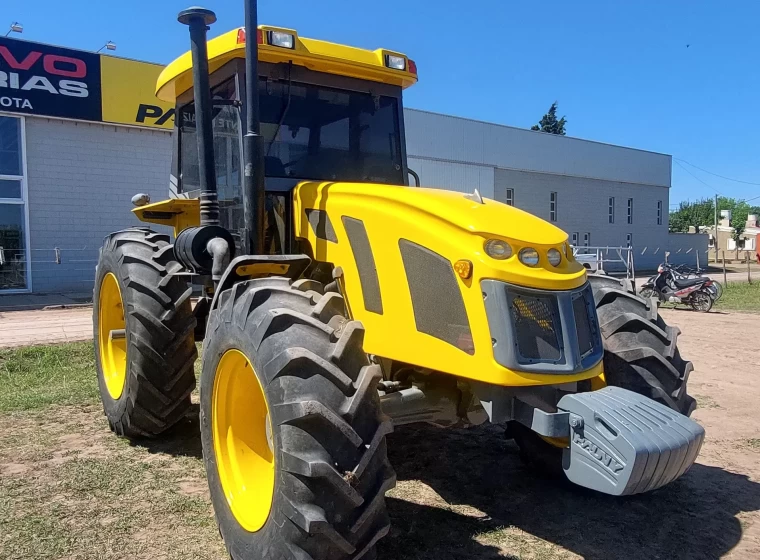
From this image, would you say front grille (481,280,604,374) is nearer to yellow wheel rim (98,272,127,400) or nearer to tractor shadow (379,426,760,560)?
tractor shadow (379,426,760,560)

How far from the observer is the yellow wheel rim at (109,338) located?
565cm

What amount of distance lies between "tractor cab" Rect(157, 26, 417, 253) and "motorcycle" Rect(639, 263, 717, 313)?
1307 centimetres

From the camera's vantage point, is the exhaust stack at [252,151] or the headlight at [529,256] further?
the exhaust stack at [252,151]

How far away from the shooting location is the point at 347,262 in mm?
3775

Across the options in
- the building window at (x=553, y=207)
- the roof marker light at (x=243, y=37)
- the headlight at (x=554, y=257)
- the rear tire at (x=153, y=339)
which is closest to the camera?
the headlight at (x=554, y=257)

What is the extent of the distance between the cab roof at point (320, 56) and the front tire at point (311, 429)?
1.65 metres

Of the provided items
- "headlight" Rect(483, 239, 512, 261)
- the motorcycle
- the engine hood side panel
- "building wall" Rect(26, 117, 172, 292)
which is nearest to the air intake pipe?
the engine hood side panel

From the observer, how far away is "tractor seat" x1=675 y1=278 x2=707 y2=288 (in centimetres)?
1591

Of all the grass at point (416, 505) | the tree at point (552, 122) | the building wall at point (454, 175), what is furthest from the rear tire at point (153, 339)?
the tree at point (552, 122)

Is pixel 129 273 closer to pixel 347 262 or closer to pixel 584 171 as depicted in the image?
pixel 347 262

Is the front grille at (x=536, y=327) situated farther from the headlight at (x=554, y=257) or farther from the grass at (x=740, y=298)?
the grass at (x=740, y=298)

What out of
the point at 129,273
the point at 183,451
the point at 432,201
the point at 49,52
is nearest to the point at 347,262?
the point at 432,201

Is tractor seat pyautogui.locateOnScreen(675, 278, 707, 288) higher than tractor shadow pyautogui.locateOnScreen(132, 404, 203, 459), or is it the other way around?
tractor seat pyautogui.locateOnScreen(675, 278, 707, 288)

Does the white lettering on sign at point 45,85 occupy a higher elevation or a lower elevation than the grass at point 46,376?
higher
